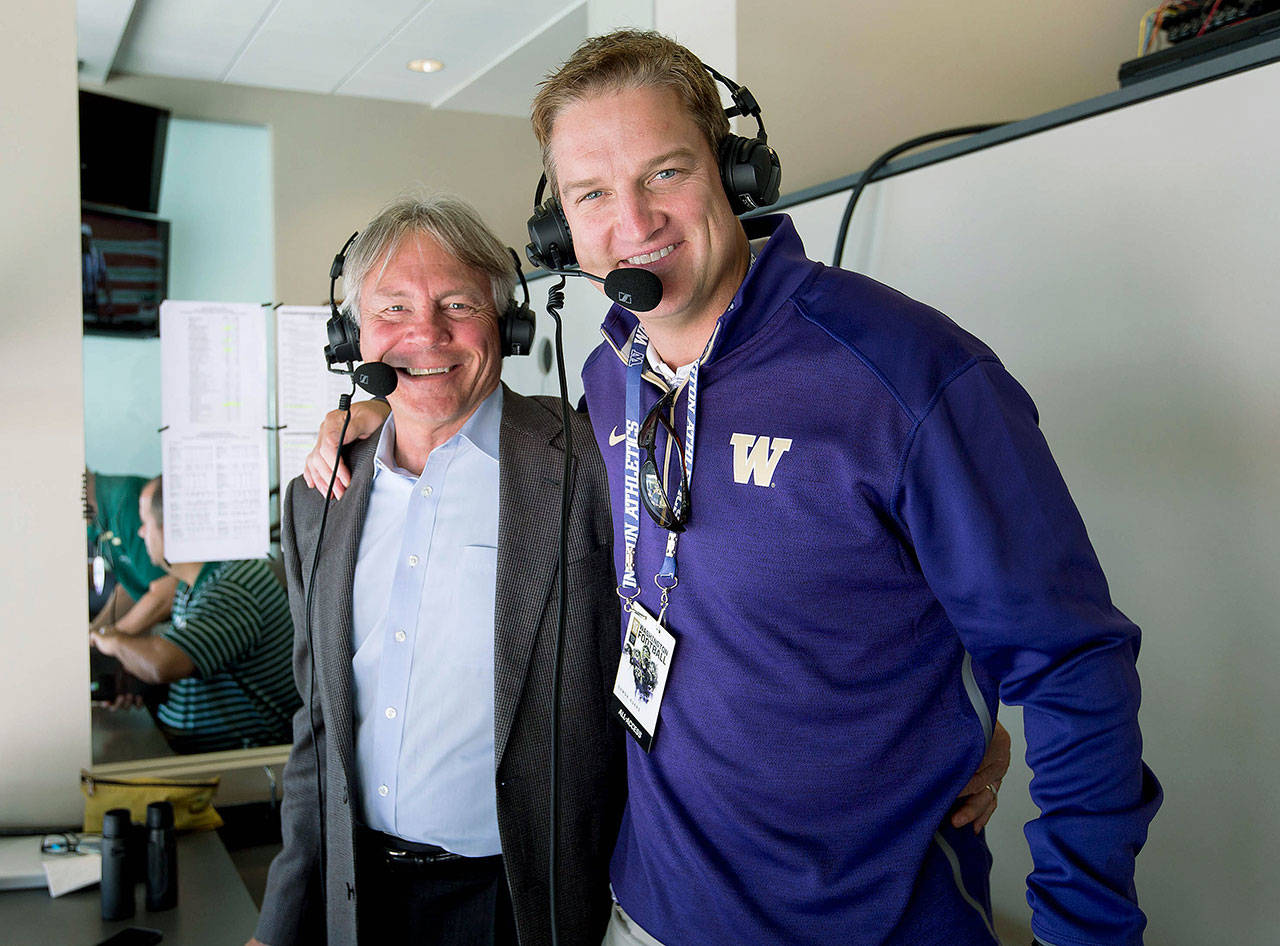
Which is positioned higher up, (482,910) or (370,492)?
(370,492)

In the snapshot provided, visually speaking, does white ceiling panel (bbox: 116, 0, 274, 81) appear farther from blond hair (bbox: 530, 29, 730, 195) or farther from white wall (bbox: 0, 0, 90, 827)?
blond hair (bbox: 530, 29, 730, 195)

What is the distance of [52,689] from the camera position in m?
2.14

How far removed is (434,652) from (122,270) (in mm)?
1568

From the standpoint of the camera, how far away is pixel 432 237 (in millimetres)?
1476

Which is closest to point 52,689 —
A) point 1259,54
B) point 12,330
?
point 12,330

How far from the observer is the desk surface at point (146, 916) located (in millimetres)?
1682

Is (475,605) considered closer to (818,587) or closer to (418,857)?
(418,857)

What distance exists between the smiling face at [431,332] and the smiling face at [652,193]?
1.55ft

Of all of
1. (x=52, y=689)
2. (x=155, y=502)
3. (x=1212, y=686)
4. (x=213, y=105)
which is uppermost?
(x=213, y=105)

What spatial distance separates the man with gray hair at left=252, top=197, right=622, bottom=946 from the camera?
1309mm

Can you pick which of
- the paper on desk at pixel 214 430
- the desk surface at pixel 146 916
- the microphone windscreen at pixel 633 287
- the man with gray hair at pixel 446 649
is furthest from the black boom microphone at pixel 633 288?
the paper on desk at pixel 214 430

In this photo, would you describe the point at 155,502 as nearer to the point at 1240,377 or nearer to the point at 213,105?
the point at 213,105

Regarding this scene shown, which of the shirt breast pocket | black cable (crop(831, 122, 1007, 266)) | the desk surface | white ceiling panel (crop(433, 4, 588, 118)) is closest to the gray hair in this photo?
the shirt breast pocket

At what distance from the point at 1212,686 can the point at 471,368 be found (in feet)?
3.53
